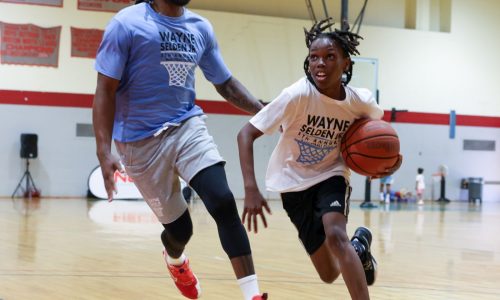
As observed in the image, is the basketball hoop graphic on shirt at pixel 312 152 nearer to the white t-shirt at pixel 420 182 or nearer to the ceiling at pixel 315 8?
the ceiling at pixel 315 8

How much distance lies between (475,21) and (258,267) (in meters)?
17.2

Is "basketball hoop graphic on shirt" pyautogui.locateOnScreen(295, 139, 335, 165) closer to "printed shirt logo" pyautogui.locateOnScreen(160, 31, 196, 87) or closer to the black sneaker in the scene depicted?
the black sneaker

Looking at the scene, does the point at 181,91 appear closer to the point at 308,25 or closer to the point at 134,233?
the point at 134,233

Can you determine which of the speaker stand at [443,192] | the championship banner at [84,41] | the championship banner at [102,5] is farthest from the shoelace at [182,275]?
the speaker stand at [443,192]

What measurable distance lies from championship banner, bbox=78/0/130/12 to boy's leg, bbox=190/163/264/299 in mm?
15061

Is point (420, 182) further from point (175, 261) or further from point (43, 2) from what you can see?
point (175, 261)

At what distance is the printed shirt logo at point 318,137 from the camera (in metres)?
4.54

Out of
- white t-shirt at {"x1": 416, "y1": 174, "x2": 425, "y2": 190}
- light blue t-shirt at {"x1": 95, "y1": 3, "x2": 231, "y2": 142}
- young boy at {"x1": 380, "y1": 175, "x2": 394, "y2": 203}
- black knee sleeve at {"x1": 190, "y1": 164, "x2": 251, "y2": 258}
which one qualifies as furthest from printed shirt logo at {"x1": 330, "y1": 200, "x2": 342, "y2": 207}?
white t-shirt at {"x1": 416, "y1": 174, "x2": 425, "y2": 190}

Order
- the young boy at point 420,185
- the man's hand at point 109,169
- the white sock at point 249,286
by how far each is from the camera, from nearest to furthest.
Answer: the white sock at point 249,286 → the man's hand at point 109,169 → the young boy at point 420,185

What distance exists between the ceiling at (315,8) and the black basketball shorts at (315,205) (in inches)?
586

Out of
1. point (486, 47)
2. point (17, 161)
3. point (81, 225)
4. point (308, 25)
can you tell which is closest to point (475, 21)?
point (486, 47)

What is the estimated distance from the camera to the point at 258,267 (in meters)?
6.94

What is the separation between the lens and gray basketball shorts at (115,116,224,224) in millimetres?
4262

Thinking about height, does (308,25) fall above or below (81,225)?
above
